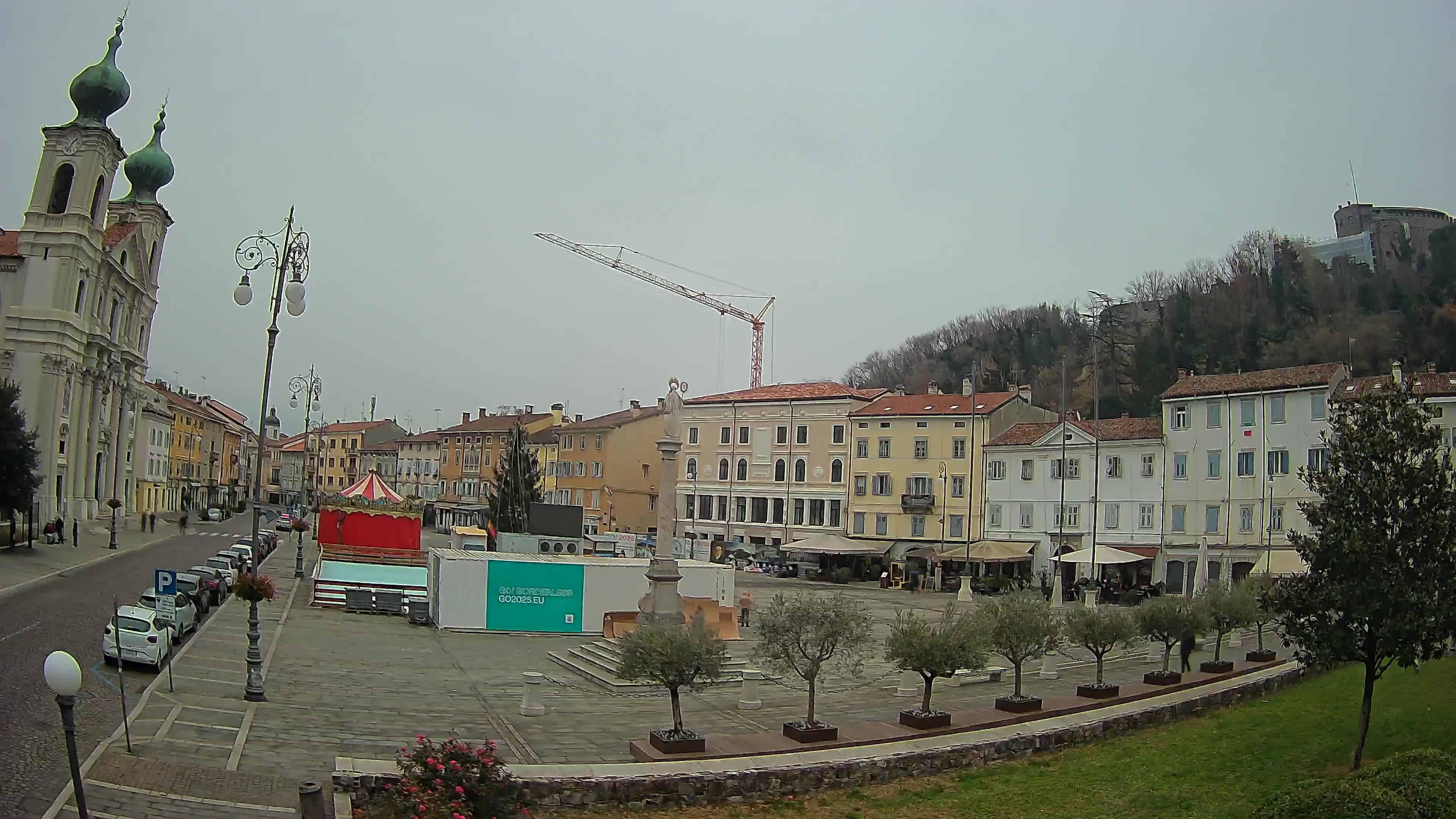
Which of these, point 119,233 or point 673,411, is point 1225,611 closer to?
point 673,411

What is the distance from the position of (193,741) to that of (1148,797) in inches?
550

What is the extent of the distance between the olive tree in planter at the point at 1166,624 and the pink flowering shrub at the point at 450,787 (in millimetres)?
17069

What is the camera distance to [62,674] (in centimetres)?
908

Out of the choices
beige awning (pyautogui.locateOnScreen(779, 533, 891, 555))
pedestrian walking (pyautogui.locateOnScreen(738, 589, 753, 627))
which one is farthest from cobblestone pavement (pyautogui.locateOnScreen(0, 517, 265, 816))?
beige awning (pyautogui.locateOnScreen(779, 533, 891, 555))

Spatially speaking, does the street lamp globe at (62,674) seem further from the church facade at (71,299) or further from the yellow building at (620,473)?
the yellow building at (620,473)

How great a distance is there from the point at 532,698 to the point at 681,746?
5.51m

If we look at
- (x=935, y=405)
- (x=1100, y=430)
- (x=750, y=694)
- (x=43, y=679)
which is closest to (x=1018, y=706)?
(x=750, y=694)

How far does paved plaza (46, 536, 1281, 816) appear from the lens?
46.5ft

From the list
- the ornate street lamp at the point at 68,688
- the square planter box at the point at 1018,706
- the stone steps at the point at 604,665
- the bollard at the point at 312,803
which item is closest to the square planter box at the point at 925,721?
the square planter box at the point at 1018,706

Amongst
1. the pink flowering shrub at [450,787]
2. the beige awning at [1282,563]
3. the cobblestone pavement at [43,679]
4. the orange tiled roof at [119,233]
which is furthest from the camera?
the orange tiled roof at [119,233]

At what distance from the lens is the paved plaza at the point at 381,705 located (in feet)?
46.5

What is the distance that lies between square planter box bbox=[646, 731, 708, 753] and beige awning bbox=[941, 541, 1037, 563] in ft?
134

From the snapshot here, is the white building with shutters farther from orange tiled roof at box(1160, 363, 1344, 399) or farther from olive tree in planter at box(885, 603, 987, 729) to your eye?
olive tree in planter at box(885, 603, 987, 729)

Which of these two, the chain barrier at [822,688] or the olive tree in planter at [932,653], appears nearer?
the olive tree in planter at [932,653]
